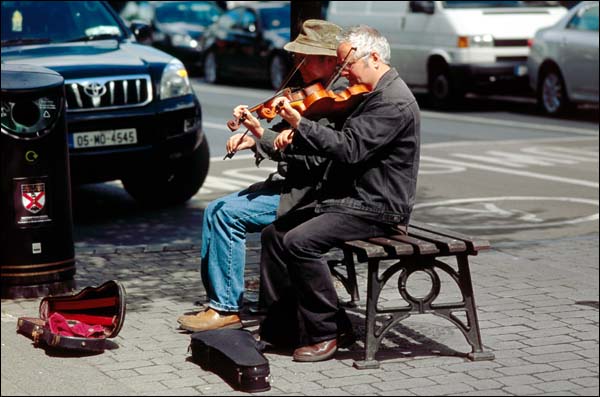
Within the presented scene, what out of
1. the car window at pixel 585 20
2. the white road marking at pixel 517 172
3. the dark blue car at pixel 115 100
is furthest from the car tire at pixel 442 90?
the dark blue car at pixel 115 100

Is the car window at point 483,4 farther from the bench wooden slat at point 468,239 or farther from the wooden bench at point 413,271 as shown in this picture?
the wooden bench at point 413,271

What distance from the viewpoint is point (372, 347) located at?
6.05m

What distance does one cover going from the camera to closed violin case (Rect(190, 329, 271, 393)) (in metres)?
5.64

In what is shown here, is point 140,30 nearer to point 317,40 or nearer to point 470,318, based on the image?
point 317,40

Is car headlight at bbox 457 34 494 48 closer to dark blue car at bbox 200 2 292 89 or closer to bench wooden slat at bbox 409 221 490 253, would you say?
dark blue car at bbox 200 2 292 89

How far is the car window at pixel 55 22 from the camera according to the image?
11133 millimetres

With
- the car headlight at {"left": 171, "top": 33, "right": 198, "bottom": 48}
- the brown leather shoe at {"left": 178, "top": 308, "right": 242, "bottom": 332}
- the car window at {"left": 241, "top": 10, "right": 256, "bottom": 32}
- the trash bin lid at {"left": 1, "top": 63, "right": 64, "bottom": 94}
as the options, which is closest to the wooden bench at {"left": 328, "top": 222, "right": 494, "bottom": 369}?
the brown leather shoe at {"left": 178, "top": 308, "right": 242, "bottom": 332}

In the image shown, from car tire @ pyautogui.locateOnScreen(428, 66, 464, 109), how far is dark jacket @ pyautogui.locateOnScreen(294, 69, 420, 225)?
13.6 meters

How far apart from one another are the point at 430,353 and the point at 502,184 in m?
6.03

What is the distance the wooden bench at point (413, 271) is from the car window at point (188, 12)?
23.0m

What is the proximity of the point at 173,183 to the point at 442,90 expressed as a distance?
939 centimetres

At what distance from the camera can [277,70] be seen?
2327 cm

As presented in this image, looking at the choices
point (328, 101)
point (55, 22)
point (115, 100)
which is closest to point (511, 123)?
point (55, 22)

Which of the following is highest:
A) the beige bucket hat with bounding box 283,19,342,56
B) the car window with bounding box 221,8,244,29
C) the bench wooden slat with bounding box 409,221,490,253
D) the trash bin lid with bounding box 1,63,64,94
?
the beige bucket hat with bounding box 283,19,342,56
